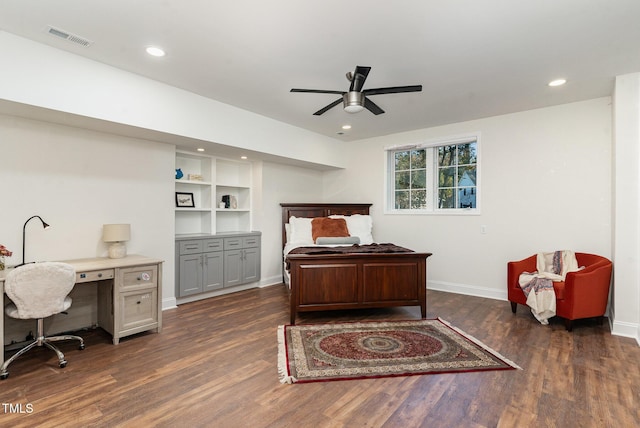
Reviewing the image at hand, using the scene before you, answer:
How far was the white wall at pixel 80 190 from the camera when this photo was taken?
3049 millimetres

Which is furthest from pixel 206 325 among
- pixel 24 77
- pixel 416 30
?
pixel 416 30

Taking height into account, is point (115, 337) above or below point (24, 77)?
below

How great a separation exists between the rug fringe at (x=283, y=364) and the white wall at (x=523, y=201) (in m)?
3.11

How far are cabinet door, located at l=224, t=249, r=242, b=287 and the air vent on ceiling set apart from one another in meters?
3.01

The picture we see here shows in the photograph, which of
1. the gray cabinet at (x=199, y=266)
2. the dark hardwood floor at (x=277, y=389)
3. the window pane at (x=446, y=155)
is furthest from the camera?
the window pane at (x=446, y=155)

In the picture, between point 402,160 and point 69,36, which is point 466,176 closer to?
point 402,160

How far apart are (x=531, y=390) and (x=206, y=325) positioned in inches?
120

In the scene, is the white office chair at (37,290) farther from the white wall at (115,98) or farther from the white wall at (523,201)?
the white wall at (523,201)

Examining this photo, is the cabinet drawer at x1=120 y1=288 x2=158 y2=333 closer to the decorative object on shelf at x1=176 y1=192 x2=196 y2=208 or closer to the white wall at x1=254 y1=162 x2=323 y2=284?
the decorative object on shelf at x1=176 y1=192 x2=196 y2=208

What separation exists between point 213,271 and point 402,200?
11.0 feet

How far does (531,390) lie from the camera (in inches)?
89.9

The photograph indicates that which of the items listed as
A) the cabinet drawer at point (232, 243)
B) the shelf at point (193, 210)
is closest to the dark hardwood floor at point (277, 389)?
the cabinet drawer at point (232, 243)

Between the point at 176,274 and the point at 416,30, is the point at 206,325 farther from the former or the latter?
the point at 416,30

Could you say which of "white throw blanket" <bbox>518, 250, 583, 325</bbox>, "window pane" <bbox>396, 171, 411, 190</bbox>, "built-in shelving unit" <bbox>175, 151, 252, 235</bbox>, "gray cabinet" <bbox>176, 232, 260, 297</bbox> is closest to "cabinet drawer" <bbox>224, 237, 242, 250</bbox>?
"gray cabinet" <bbox>176, 232, 260, 297</bbox>
